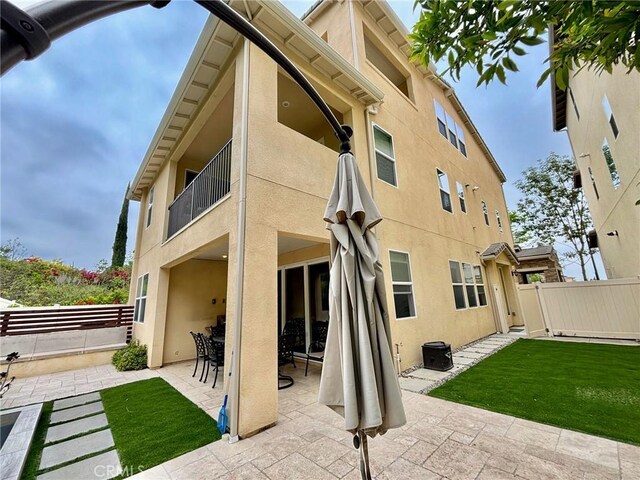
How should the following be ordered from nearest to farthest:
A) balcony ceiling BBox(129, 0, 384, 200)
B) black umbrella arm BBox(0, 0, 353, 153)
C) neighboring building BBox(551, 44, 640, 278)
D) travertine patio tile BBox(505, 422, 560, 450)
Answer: black umbrella arm BBox(0, 0, 353, 153)
travertine patio tile BBox(505, 422, 560, 450)
balcony ceiling BBox(129, 0, 384, 200)
neighboring building BBox(551, 44, 640, 278)

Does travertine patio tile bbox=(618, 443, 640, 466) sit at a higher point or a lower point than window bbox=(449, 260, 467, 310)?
lower

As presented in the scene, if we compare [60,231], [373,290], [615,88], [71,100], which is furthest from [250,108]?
[60,231]

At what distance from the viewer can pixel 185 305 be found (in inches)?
356

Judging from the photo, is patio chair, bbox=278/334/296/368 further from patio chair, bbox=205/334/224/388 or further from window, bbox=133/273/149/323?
window, bbox=133/273/149/323

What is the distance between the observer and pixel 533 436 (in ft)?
11.8

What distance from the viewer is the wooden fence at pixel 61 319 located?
8.09 m

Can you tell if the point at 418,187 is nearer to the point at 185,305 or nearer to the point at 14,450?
the point at 185,305

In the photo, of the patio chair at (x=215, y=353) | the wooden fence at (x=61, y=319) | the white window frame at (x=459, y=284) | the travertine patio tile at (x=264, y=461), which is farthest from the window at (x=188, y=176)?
the white window frame at (x=459, y=284)

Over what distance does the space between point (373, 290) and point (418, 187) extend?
7750 mm

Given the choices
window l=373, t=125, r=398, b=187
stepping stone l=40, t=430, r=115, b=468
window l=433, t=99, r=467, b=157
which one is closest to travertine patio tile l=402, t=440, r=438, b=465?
stepping stone l=40, t=430, r=115, b=468

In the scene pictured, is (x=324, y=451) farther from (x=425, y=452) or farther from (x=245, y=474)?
(x=425, y=452)

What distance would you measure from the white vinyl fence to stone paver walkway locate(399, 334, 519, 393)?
1.63m

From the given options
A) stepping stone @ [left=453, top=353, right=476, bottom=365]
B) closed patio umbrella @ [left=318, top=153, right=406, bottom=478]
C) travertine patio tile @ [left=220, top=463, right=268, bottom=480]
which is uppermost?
closed patio umbrella @ [left=318, top=153, right=406, bottom=478]

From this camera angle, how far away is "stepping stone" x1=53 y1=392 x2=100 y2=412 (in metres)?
5.47
